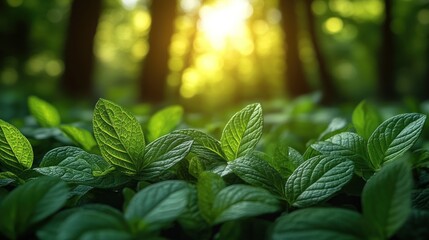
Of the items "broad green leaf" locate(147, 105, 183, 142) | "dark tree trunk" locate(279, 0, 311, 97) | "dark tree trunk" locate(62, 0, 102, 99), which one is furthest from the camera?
"dark tree trunk" locate(279, 0, 311, 97)

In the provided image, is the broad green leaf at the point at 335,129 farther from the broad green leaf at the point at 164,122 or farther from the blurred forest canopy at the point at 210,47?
Result: the blurred forest canopy at the point at 210,47

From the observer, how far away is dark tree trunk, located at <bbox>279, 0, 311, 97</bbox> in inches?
351

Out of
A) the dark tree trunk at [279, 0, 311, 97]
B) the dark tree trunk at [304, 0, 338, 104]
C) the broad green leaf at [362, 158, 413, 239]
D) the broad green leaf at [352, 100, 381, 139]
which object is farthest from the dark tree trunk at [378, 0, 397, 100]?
the broad green leaf at [362, 158, 413, 239]

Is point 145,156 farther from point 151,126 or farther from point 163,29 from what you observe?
point 163,29

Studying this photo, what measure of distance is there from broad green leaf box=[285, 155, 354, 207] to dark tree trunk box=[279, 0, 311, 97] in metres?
8.19

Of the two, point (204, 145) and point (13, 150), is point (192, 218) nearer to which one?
point (204, 145)

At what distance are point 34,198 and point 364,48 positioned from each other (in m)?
24.8

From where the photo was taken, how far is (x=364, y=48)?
925 inches

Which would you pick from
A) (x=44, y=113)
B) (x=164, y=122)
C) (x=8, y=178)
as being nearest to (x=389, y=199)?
(x=8, y=178)

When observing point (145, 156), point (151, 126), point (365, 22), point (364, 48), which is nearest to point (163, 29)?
point (151, 126)

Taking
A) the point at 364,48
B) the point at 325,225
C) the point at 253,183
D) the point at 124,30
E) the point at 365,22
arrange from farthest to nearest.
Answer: the point at 124,30 < the point at 364,48 < the point at 365,22 < the point at 253,183 < the point at 325,225

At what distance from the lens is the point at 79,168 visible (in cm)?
92

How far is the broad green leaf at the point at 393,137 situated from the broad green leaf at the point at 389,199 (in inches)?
9.1

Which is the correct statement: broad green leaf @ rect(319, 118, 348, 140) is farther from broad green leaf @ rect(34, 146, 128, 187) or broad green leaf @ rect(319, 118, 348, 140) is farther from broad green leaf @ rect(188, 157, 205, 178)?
broad green leaf @ rect(34, 146, 128, 187)
